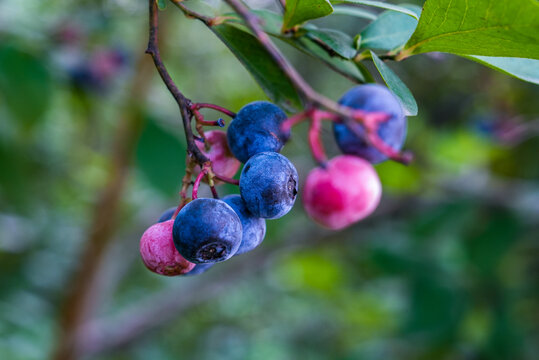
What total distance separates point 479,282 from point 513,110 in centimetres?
85

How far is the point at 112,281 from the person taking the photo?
2.68m

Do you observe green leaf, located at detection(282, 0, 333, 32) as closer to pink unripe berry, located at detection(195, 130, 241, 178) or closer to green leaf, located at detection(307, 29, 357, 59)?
green leaf, located at detection(307, 29, 357, 59)

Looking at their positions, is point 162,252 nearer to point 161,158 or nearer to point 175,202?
point 161,158

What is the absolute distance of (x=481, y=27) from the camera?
577 millimetres

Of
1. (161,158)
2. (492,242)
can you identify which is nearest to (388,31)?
(161,158)

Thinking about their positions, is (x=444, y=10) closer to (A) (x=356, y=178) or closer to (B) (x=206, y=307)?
(A) (x=356, y=178)

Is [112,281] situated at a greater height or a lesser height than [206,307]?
greater

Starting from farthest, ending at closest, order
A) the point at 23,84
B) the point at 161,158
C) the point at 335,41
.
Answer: the point at 161,158 < the point at 23,84 < the point at 335,41

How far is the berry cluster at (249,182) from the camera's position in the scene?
543 millimetres

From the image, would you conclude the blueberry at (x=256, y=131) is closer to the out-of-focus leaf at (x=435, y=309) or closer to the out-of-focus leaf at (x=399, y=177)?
the out-of-focus leaf at (x=399, y=177)

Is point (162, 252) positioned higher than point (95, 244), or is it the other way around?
point (162, 252)

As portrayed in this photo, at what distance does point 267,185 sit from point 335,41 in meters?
0.21

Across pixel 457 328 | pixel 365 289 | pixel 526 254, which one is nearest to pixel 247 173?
pixel 457 328

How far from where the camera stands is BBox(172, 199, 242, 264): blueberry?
53cm
